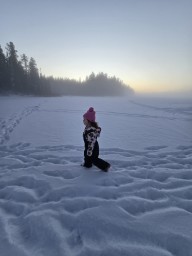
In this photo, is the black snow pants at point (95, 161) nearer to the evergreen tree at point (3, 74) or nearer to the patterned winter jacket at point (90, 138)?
the patterned winter jacket at point (90, 138)

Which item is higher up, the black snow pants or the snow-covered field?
the black snow pants

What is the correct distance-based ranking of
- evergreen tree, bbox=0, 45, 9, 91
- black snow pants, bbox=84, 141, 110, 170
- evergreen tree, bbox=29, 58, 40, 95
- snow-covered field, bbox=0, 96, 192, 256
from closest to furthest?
1. snow-covered field, bbox=0, 96, 192, 256
2. black snow pants, bbox=84, 141, 110, 170
3. evergreen tree, bbox=0, 45, 9, 91
4. evergreen tree, bbox=29, 58, 40, 95

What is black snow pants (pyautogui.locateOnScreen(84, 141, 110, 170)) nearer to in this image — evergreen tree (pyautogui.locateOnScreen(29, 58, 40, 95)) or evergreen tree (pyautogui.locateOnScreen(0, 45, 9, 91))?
evergreen tree (pyautogui.locateOnScreen(0, 45, 9, 91))

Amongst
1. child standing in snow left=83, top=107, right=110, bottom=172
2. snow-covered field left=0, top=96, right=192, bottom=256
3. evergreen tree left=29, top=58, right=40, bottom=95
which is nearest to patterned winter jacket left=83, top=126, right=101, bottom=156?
child standing in snow left=83, top=107, right=110, bottom=172

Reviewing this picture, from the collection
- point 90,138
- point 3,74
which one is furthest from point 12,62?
point 90,138

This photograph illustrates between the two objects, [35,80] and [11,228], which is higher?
[35,80]

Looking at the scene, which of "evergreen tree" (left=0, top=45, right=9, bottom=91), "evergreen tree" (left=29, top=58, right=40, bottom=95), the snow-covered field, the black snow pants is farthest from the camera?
"evergreen tree" (left=29, top=58, right=40, bottom=95)

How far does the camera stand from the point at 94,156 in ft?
16.8

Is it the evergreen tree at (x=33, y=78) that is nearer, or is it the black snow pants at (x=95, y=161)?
the black snow pants at (x=95, y=161)

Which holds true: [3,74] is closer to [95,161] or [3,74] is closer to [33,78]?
[33,78]

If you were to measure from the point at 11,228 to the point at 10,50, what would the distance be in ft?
218

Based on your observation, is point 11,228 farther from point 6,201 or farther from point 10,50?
point 10,50

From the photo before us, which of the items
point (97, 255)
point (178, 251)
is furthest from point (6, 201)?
point (178, 251)

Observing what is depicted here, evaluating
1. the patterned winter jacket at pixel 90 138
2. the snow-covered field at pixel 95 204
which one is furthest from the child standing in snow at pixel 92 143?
the snow-covered field at pixel 95 204
